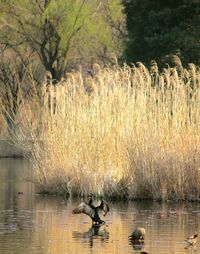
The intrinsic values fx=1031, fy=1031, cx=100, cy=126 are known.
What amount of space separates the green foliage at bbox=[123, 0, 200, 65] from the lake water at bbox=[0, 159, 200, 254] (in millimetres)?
13856

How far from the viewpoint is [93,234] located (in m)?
14.4

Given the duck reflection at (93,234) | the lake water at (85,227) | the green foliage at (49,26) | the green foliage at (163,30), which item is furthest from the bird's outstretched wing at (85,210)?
the green foliage at (49,26)

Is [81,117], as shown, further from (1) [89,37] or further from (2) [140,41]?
(1) [89,37]

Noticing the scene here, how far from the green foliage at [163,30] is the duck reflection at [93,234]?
61.5 feet

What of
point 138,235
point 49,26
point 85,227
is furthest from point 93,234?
point 49,26

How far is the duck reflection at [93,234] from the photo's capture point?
1380cm

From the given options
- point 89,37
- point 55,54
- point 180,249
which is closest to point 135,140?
point 180,249

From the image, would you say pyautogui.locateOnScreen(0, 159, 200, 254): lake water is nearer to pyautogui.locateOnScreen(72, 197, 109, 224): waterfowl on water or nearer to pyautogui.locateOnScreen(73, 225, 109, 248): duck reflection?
pyautogui.locateOnScreen(73, 225, 109, 248): duck reflection

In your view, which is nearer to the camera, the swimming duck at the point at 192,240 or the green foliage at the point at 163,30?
the swimming duck at the point at 192,240

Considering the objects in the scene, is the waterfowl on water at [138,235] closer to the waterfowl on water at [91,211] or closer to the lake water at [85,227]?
the lake water at [85,227]

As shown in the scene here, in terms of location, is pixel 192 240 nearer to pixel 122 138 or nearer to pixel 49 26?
pixel 122 138

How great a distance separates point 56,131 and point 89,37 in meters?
29.4

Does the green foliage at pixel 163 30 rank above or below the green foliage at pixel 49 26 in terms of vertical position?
below

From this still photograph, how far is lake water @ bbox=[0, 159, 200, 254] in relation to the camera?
42.3 feet
